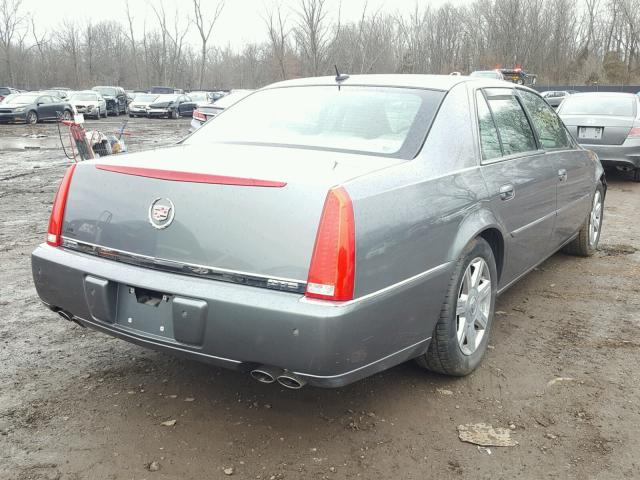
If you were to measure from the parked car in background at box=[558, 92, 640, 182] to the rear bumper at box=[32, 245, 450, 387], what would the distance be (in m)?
8.02

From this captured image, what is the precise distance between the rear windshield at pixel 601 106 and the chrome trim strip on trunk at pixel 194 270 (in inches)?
364

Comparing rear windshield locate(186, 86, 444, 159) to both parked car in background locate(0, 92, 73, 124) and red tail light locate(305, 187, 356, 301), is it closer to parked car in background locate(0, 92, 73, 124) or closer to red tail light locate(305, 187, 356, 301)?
red tail light locate(305, 187, 356, 301)

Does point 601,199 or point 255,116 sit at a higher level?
point 255,116

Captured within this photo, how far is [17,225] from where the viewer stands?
716cm

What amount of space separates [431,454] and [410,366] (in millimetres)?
808

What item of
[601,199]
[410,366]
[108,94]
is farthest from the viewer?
[108,94]

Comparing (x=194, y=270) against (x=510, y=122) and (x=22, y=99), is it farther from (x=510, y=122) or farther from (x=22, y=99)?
(x=22, y=99)

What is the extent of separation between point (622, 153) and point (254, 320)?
894 centimetres

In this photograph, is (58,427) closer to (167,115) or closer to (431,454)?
(431,454)

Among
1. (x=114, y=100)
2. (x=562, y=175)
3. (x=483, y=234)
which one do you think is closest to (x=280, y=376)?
(x=483, y=234)

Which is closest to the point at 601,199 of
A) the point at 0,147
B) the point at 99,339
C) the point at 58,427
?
the point at 99,339

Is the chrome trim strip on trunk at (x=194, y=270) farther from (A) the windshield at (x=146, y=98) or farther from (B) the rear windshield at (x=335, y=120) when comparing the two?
(A) the windshield at (x=146, y=98)

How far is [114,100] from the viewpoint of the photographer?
1458 inches

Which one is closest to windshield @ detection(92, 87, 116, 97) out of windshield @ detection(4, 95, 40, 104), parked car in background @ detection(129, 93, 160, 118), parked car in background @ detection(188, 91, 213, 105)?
parked car in background @ detection(129, 93, 160, 118)
